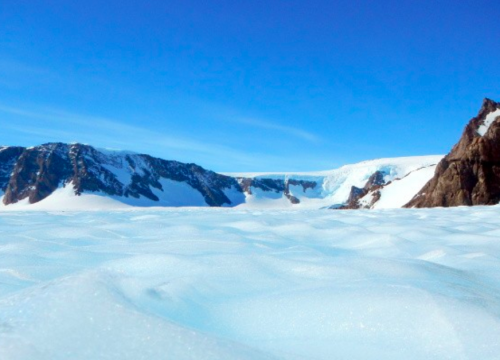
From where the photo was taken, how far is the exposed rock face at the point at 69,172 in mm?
104812

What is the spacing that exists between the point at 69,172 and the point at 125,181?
14.1 metres

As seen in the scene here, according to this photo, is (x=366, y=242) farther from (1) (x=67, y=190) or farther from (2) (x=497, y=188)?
(1) (x=67, y=190)

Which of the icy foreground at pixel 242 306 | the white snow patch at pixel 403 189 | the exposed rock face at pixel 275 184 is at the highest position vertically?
the exposed rock face at pixel 275 184

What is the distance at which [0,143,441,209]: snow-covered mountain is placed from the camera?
104 meters

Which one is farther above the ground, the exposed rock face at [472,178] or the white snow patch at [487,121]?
the white snow patch at [487,121]

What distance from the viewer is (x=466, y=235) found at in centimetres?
460

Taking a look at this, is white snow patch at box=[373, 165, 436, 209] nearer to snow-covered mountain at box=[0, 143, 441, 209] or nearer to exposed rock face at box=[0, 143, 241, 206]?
snow-covered mountain at box=[0, 143, 441, 209]

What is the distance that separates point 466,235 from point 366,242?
1209 millimetres

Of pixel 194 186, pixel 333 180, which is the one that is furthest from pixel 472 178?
pixel 333 180

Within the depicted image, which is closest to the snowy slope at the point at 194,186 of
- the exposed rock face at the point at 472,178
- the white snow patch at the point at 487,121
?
the white snow patch at the point at 487,121

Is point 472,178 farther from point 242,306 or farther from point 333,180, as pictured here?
point 333,180

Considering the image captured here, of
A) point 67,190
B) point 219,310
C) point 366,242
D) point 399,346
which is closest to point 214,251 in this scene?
point 219,310

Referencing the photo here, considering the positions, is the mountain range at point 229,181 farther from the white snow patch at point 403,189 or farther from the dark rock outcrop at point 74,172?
the dark rock outcrop at point 74,172

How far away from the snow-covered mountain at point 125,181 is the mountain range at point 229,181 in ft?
0.81
